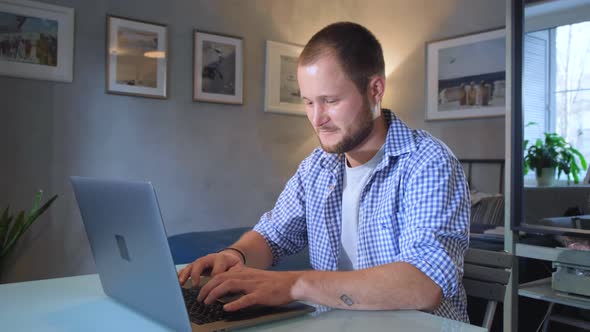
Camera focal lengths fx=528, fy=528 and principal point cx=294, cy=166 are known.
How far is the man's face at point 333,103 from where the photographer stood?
1.29 m

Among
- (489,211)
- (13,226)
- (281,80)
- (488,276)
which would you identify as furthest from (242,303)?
(281,80)

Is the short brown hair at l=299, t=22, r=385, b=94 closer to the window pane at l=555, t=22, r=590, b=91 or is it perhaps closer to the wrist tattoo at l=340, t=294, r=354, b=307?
the wrist tattoo at l=340, t=294, r=354, b=307

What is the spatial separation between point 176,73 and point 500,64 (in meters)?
2.39

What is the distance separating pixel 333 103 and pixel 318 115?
1.9 inches

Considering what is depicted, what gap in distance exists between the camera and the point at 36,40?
128 inches

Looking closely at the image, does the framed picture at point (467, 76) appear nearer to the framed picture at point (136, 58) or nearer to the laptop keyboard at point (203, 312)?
the framed picture at point (136, 58)

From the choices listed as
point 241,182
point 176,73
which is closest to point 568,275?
point 241,182

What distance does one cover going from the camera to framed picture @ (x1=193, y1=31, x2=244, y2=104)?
12.9 ft

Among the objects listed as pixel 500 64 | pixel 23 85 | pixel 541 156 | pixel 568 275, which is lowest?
pixel 568 275

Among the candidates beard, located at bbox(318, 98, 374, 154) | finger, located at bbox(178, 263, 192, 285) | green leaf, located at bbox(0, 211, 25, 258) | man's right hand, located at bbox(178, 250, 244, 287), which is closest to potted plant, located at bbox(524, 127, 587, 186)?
beard, located at bbox(318, 98, 374, 154)

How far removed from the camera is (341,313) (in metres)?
0.97

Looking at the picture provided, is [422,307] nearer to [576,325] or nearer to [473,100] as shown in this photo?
[576,325]

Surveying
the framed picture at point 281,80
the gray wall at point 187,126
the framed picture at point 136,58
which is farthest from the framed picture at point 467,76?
the framed picture at point 136,58

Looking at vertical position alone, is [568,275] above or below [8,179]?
below
